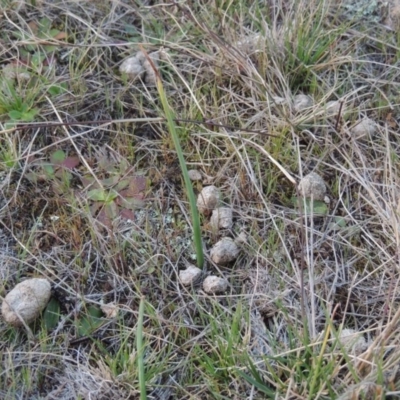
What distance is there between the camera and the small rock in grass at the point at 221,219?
5.09 feet

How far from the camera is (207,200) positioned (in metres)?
1.58

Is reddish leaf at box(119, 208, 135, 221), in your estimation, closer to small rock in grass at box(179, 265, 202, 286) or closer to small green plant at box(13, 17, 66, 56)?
small rock in grass at box(179, 265, 202, 286)

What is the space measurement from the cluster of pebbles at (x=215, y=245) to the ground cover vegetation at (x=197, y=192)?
0.06 feet

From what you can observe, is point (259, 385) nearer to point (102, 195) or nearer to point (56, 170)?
point (102, 195)

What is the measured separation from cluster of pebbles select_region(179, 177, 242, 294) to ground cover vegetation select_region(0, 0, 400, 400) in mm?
18

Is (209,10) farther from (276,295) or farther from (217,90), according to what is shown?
(276,295)

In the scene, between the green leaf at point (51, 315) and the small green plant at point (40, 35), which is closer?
the green leaf at point (51, 315)

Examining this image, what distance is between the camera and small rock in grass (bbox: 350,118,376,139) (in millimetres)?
1690

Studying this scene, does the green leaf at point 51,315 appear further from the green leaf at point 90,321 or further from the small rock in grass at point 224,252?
the small rock in grass at point 224,252

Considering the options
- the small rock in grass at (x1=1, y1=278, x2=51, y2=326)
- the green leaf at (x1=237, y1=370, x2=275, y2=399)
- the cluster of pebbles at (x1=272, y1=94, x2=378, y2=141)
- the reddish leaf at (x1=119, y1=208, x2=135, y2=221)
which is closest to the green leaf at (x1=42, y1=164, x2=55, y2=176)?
the reddish leaf at (x1=119, y1=208, x2=135, y2=221)

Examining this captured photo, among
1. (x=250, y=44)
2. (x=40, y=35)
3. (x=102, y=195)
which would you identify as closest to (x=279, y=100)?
(x=250, y=44)

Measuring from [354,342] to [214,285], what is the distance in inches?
14.2

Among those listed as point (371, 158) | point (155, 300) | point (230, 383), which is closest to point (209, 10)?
point (371, 158)

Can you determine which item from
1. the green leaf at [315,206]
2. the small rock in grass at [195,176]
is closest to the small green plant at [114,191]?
the small rock in grass at [195,176]
